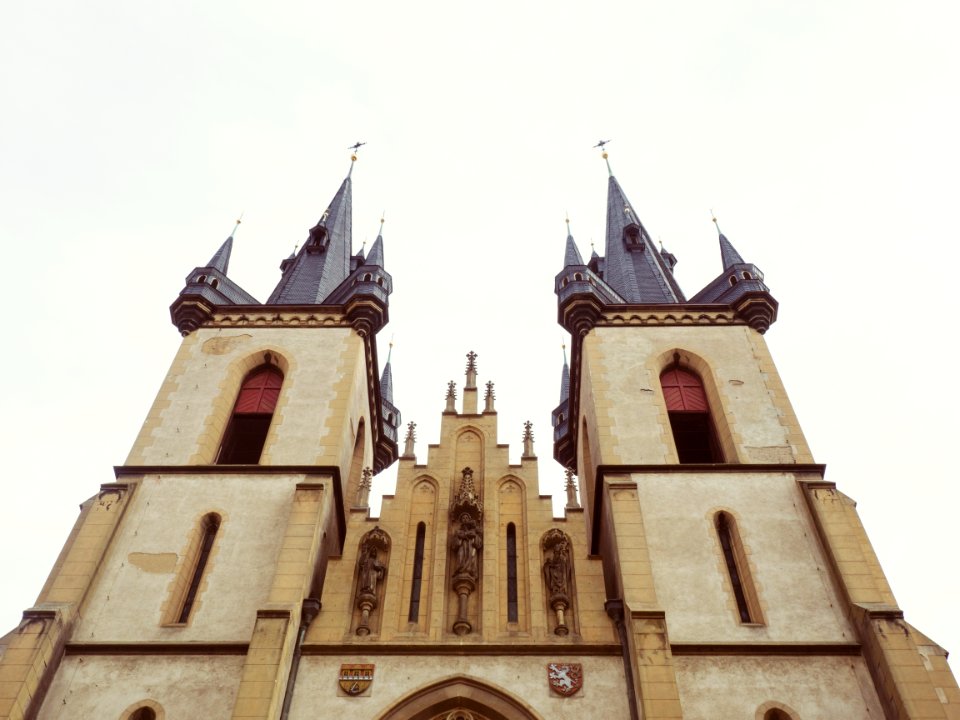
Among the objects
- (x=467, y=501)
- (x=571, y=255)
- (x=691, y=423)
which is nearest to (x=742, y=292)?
(x=691, y=423)

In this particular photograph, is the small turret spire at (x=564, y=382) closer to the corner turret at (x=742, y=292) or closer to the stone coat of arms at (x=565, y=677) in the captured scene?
the corner turret at (x=742, y=292)

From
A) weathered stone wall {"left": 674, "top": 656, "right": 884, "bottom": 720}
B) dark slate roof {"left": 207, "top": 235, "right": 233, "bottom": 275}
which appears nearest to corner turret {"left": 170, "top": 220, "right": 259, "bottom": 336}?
dark slate roof {"left": 207, "top": 235, "right": 233, "bottom": 275}

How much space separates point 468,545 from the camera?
17.2 metres

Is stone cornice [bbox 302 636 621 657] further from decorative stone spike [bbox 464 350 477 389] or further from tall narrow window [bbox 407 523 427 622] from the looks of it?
decorative stone spike [bbox 464 350 477 389]

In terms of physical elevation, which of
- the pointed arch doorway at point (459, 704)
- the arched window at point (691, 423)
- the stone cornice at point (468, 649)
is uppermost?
the arched window at point (691, 423)

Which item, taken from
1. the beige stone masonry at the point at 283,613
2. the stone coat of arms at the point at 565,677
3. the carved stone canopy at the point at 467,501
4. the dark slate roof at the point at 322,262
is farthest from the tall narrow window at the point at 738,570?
the dark slate roof at the point at 322,262

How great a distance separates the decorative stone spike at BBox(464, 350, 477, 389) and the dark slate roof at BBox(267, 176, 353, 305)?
5.08m

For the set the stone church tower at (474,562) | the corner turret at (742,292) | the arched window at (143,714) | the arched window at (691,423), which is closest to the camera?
the arched window at (143,714)

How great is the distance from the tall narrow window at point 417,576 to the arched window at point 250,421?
445 cm

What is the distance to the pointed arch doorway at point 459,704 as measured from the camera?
14.5 metres

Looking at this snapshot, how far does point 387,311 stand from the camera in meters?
24.4

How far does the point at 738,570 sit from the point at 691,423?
5.01 m

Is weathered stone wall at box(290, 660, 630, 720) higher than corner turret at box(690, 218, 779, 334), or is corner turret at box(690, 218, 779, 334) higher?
corner turret at box(690, 218, 779, 334)

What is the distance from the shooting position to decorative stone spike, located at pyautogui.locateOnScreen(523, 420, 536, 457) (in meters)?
19.7
